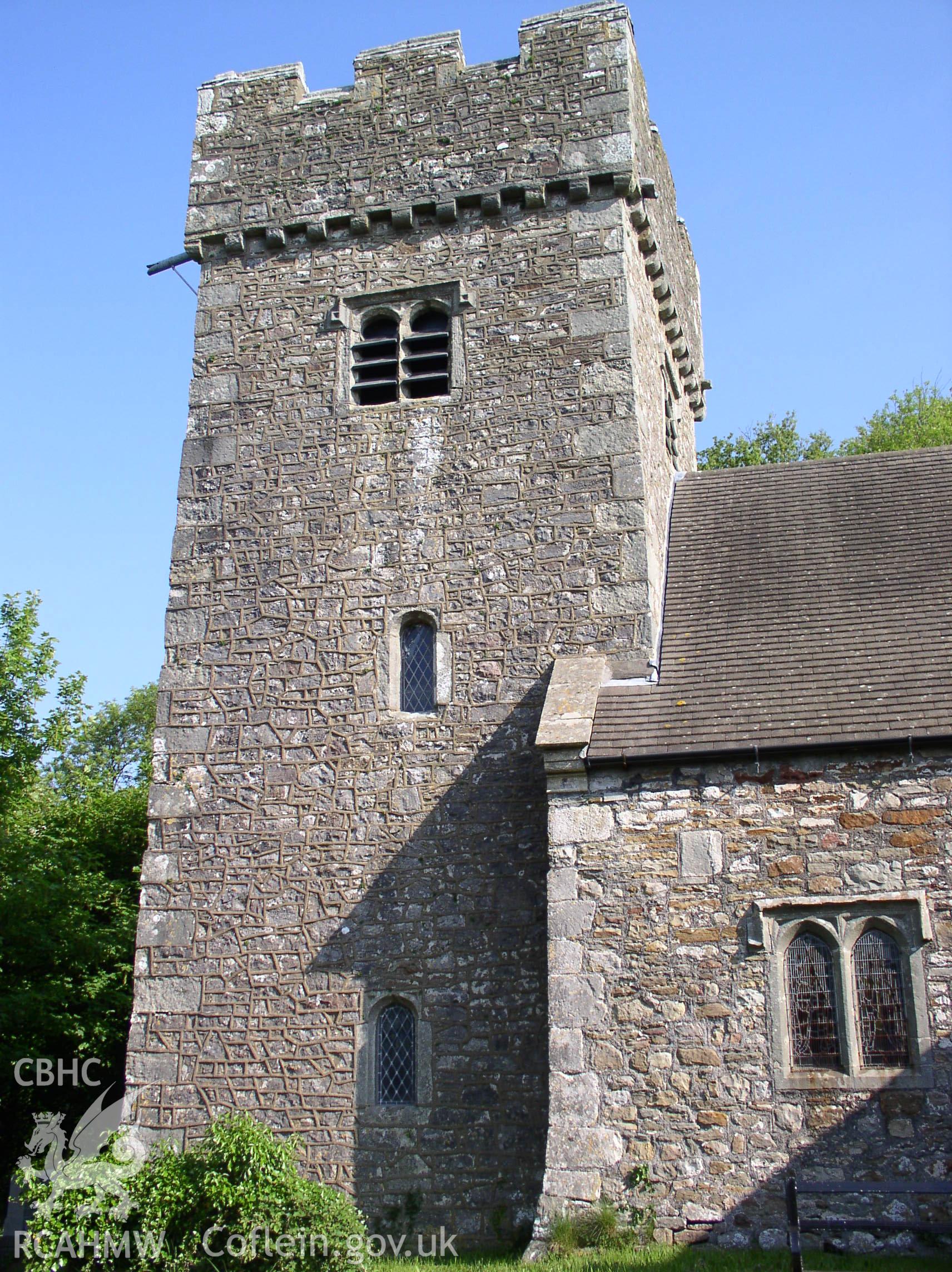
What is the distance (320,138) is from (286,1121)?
31.8 ft

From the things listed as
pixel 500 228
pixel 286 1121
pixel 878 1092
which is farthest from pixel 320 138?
pixel 878 1092

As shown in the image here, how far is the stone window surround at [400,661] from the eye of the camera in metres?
11.8

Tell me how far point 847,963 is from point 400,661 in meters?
4.72

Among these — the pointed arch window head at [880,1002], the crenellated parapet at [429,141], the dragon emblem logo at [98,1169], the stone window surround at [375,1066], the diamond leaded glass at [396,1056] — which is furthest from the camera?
the crenellated parapet at [429,141]

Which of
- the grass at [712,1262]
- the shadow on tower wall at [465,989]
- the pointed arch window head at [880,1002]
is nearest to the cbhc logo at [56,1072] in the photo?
the shadow on tower wall at [465,989]

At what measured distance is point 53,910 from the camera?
17.5 m

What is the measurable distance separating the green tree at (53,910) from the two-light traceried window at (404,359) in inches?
268

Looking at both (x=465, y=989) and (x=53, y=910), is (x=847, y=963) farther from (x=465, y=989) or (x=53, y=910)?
(x=53, y=910)

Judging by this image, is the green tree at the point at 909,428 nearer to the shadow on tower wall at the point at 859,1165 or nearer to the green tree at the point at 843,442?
the green tree at the point at 843,442

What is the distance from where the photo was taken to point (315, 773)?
11766mm

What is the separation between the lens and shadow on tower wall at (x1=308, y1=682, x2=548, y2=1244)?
10.3 metres

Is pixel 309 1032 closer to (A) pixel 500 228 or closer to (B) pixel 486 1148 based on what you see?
(B) pixel 486 1148

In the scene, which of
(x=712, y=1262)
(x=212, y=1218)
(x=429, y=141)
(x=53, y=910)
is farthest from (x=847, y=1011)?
(x=53, y=910)

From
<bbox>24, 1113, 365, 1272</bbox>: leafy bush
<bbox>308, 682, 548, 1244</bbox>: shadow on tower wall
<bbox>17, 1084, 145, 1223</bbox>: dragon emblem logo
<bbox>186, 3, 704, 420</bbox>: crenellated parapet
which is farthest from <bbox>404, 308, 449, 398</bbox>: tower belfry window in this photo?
<bbox>17, 1084, 145, 1223</bbox>: dragon emblem logo
